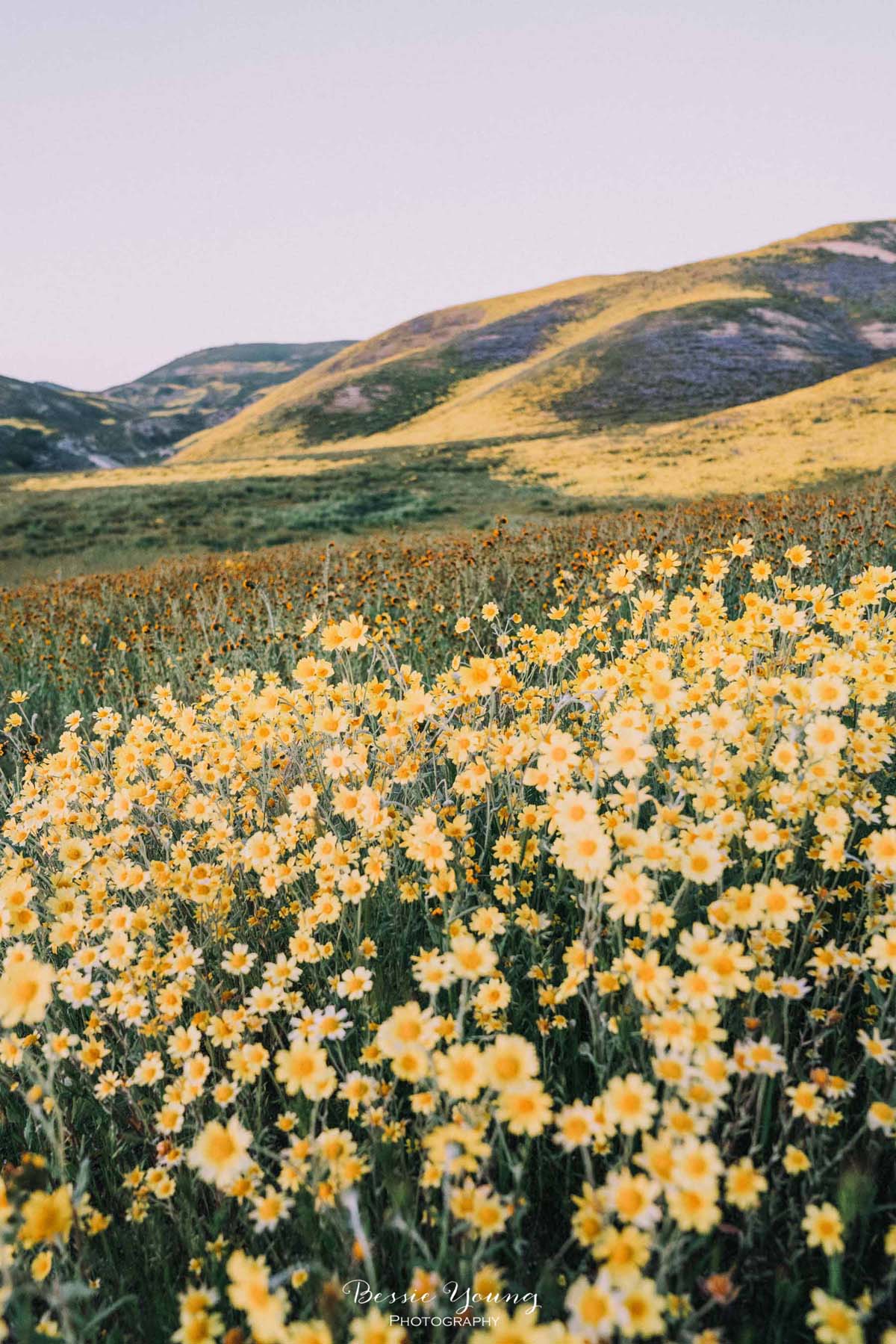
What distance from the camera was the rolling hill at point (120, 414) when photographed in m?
89.4

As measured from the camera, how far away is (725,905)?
5.77 feet

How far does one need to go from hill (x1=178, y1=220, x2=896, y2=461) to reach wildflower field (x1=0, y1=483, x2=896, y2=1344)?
40.1 metres

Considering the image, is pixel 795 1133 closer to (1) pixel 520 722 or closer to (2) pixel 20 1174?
(1) pixel 520 722

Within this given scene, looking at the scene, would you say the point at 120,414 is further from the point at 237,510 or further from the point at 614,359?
the point at 237,510

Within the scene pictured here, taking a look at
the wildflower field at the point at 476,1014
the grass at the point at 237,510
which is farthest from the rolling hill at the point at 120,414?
the wildflower field at the point at 476,1014

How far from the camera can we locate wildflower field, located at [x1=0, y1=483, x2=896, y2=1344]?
132 centimetres

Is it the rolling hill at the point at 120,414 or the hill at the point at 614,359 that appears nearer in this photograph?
the hill at the point at 614,359

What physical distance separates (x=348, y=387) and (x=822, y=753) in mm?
70354

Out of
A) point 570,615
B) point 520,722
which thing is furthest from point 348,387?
point 520,722

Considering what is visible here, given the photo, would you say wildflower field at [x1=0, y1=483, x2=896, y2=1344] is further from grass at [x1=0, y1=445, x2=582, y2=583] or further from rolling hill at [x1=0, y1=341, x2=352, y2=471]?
rolling hill at [x1=0, y1=341, x2=352, y2=471]

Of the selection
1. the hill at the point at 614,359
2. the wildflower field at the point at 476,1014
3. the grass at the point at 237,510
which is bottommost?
the wildflower field at the point at 476,1014

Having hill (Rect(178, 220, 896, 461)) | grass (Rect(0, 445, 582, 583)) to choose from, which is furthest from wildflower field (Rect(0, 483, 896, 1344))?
hill (Rect(178, 220, 896, 461))

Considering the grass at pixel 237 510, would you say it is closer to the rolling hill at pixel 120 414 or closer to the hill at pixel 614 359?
the hill at pixel 614 359

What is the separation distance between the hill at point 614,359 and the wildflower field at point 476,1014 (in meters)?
40.1
